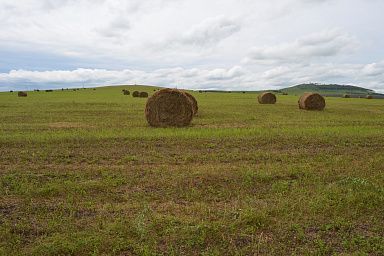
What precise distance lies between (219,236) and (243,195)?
6.33ft

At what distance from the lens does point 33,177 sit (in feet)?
28.1

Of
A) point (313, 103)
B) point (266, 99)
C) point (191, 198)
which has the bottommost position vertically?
point (191, 198)

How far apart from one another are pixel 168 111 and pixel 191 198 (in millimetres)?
12121

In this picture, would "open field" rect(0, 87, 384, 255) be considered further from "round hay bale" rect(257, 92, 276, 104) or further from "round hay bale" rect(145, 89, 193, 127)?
"round hay bale" rect(257, 92, 276, 104)

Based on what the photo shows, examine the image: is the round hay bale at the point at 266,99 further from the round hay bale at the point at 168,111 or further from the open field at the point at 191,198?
the open field at the point at 191,198

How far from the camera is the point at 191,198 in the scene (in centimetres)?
723

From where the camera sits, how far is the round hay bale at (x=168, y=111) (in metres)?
18.9

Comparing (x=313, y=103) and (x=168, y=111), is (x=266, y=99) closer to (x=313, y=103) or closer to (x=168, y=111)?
(x=313, y=103)

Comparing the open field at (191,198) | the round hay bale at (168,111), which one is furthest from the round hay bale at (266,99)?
the open field at (191,198)

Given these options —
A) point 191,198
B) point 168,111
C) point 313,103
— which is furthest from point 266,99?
point 191,198

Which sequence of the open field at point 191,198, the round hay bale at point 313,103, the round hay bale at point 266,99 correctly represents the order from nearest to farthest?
the open field at point 191,198
the round hay bale at point 313,103
the round hay bale at point 266,99

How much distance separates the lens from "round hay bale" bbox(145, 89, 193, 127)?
18.9 meters

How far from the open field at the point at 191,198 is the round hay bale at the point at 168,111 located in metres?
6.05

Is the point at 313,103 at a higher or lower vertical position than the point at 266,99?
lower
